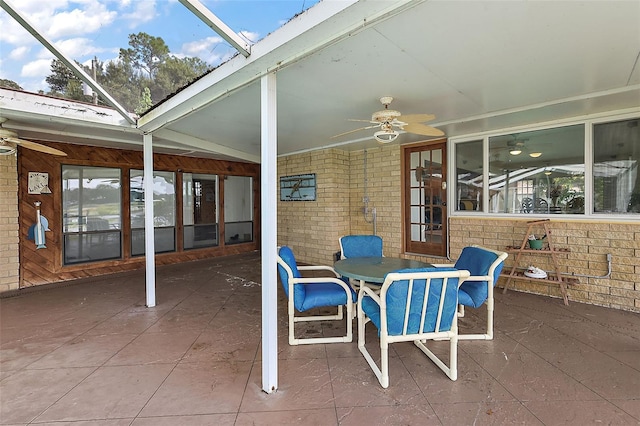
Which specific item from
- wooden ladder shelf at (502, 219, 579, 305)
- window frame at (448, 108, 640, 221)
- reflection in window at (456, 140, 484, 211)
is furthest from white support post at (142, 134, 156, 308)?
wooden ladder shelf at (502, 219, 579, 305)

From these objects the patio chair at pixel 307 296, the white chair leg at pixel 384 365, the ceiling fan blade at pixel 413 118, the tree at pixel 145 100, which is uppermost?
the tree at pixel 145 100

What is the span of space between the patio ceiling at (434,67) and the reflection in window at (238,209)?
347 cm

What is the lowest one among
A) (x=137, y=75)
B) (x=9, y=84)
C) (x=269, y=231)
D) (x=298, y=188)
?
(x=269, y=231)

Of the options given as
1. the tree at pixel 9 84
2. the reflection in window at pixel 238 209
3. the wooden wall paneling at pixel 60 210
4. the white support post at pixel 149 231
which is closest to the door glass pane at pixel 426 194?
the white support post at pixel 149 231

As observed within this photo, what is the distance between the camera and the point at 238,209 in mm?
7879

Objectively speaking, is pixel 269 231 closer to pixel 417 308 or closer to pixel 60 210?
pixel 417 308

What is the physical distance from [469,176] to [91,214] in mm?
6728

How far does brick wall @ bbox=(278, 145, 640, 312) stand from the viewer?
3602 millimetres

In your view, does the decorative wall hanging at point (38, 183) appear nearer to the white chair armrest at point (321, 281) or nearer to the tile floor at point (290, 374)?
the tile floor at point (290, 374)

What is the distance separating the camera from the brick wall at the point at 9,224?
4.55m

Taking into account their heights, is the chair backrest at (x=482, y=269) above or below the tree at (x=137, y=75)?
below

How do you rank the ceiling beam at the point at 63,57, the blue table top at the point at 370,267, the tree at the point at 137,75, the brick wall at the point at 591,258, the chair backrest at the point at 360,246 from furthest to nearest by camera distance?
the chair backrest at the point at 360,246 → the brick wall at the point at 591,258 → the tree at the point at 137,75 → the blue table top at the point at 370,267 → the ceiling beam at the point at 63,57

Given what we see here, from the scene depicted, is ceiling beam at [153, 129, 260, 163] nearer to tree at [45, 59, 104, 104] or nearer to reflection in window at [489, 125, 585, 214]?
tree at [45, 59, 104, 104]

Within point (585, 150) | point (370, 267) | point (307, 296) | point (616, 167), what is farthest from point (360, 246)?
point (616, 167)
